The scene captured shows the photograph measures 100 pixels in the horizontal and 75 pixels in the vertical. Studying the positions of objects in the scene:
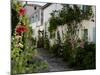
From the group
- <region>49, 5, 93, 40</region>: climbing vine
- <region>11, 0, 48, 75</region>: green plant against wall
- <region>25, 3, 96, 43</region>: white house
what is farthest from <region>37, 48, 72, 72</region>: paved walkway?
<region>49, 5, 93, 40</region>: climbing vine

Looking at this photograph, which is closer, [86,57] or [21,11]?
[21,11]

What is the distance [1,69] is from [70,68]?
97 centimetres

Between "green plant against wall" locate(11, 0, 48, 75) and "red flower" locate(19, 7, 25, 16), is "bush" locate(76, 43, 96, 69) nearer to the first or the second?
"green plant against wall" locate(11, 0, 48, 75)

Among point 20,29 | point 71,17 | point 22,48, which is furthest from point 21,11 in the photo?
point 71,17

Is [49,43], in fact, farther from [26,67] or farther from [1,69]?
[1,69]

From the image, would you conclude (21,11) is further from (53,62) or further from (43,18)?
(53,62)

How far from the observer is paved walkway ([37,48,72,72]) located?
2922mm

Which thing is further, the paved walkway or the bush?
the bush

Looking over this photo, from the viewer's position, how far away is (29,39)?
287cm

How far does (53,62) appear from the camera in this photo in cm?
298

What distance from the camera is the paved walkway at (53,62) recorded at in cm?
292

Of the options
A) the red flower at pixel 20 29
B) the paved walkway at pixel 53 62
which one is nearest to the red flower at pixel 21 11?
the red flower at pixel 20 29

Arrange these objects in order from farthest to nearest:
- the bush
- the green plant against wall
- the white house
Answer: the bush, the white house, the green plant against wall

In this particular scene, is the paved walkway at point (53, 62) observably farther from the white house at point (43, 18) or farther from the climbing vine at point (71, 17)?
the climbing vine at point (71, 17)
